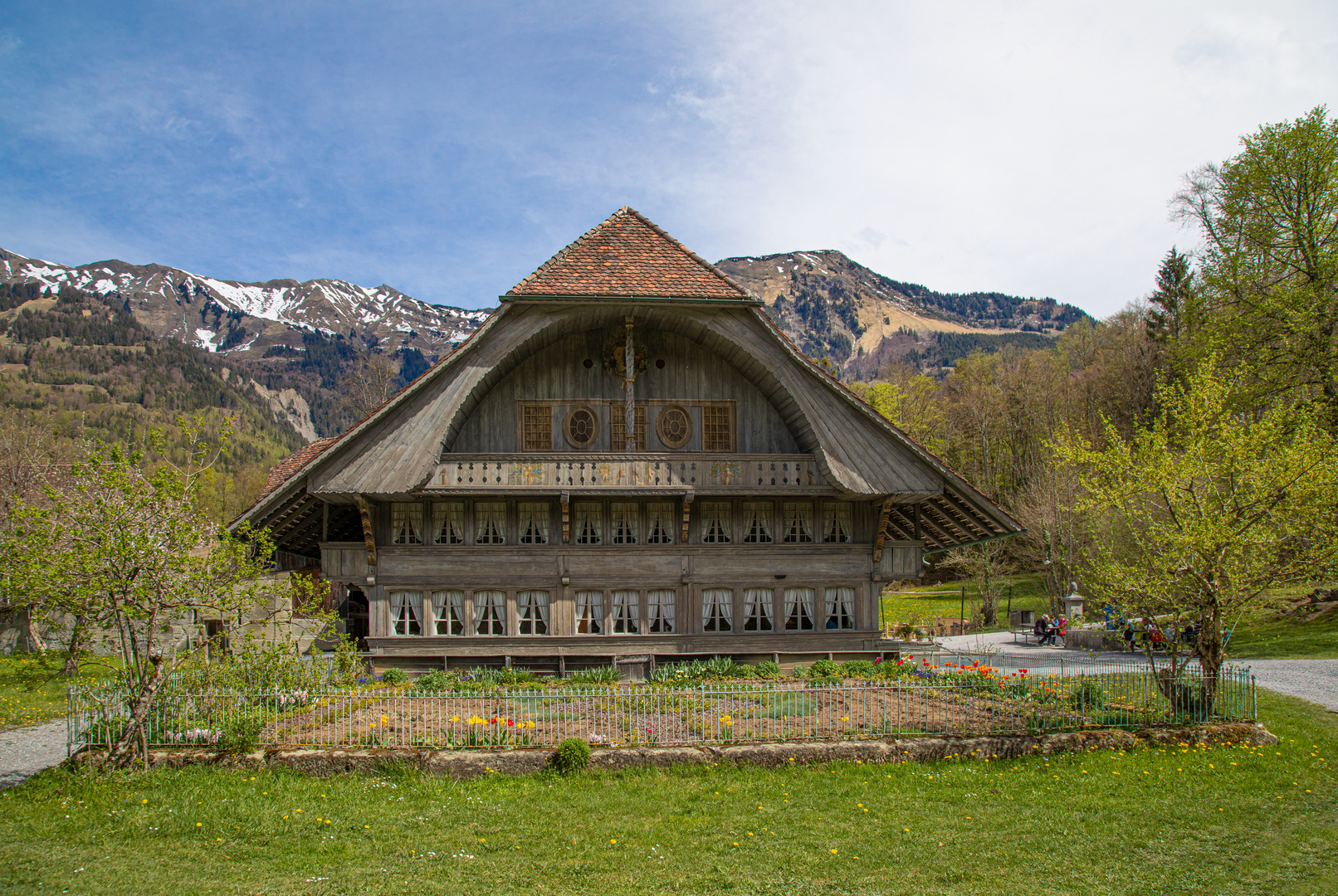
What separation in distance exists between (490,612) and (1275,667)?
22.4 meters

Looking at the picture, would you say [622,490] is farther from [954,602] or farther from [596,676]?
[954,602]

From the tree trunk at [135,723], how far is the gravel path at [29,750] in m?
1.94

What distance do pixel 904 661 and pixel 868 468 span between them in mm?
5622

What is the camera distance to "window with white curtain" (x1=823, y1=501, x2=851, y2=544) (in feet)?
73.2

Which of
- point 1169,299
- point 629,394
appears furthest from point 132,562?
point 1169,299

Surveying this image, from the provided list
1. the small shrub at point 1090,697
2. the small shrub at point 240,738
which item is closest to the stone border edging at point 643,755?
the small shrub at point 240,738

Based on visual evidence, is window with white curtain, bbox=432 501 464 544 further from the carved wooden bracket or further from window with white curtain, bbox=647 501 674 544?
the carved wooden bracket

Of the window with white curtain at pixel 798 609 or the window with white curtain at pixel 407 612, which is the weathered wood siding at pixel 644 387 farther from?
the window with white curtain at pixel 407 612

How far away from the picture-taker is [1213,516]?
49.2ft

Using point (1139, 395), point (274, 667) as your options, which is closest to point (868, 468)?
point (274, 667)

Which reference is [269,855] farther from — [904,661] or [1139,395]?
[1139,395]

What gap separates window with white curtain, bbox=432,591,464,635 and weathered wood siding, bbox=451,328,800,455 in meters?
4.10

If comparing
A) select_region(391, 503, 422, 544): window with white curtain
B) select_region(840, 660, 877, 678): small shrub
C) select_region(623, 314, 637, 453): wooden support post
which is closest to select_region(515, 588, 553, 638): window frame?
select_region(391, 503, 422, 544): window with white curtain

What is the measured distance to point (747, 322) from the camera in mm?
20828
